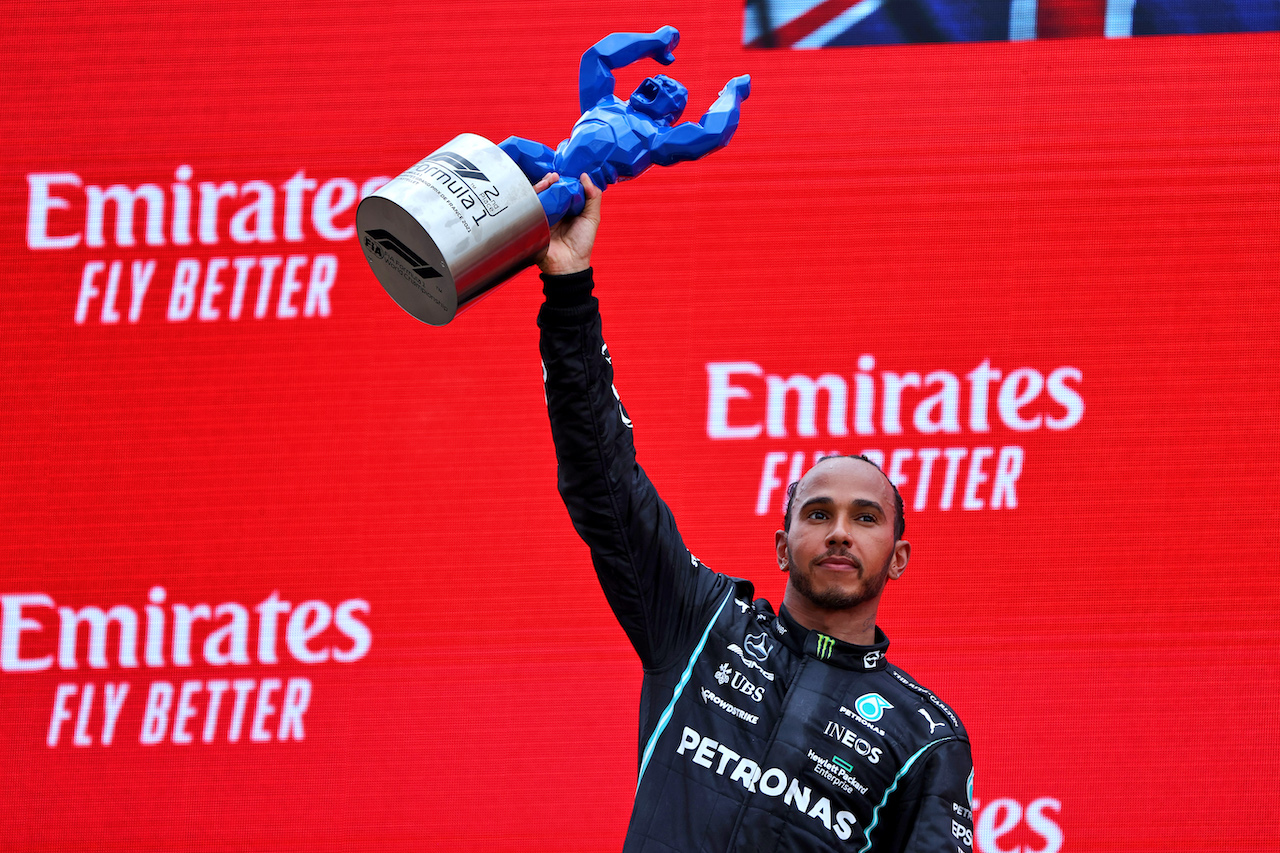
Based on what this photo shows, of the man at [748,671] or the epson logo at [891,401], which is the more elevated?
the epson logo at [891,401]

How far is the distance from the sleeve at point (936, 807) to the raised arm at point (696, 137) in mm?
671

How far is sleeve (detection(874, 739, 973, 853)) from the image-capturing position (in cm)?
130

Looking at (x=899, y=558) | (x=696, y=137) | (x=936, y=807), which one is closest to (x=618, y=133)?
(x=696, y=137)

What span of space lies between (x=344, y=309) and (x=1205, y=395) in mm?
1415

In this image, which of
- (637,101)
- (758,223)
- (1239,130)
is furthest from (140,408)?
(1239,130)

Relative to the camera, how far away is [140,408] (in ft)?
7.06

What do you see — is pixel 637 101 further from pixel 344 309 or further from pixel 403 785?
pixel 403 785

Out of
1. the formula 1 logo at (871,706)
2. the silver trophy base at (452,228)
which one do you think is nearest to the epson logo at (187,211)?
the silver trophy base at (452,228)

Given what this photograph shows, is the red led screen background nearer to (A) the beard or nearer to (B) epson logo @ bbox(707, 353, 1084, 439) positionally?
(B) epson logo @ bbox(707, 353, 1084, 439)

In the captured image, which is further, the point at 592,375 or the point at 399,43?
the point at 399,43

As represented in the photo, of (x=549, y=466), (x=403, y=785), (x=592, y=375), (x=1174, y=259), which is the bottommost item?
(x=403, y=785)

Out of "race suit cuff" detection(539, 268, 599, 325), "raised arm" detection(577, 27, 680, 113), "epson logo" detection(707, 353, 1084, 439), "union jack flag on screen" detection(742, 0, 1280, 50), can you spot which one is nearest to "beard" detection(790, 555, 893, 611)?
"race suit cuff" detection(539, 268, 599, 325)

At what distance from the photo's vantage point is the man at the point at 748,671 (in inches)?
49.8

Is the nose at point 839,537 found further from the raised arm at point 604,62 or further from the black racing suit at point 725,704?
the raised arm at point 604,62
